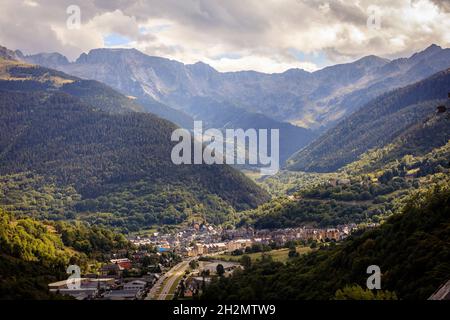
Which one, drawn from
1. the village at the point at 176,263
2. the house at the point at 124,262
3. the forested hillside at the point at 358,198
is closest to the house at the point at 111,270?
the village at the point at 176,263

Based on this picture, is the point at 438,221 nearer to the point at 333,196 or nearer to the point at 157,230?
the point at 333,196

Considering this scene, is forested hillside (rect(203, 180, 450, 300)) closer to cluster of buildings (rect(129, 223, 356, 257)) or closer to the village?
the village

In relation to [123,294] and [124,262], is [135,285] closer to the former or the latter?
[123,294]

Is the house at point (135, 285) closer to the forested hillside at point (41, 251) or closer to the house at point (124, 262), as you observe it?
the forested hillside at point (41, 251)

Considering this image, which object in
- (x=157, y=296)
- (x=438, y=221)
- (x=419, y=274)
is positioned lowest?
(x=157, y=296)

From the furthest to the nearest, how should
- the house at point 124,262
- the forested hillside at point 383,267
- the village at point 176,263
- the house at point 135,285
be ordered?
the house at point 124,262 → the house at point 135,285 → the village at point 176,263 → the forested hillside at point 383,267

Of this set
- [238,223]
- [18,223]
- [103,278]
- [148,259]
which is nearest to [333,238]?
[148,259]

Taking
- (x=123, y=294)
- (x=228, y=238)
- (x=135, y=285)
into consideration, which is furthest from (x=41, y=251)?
(x=228, y=238)
